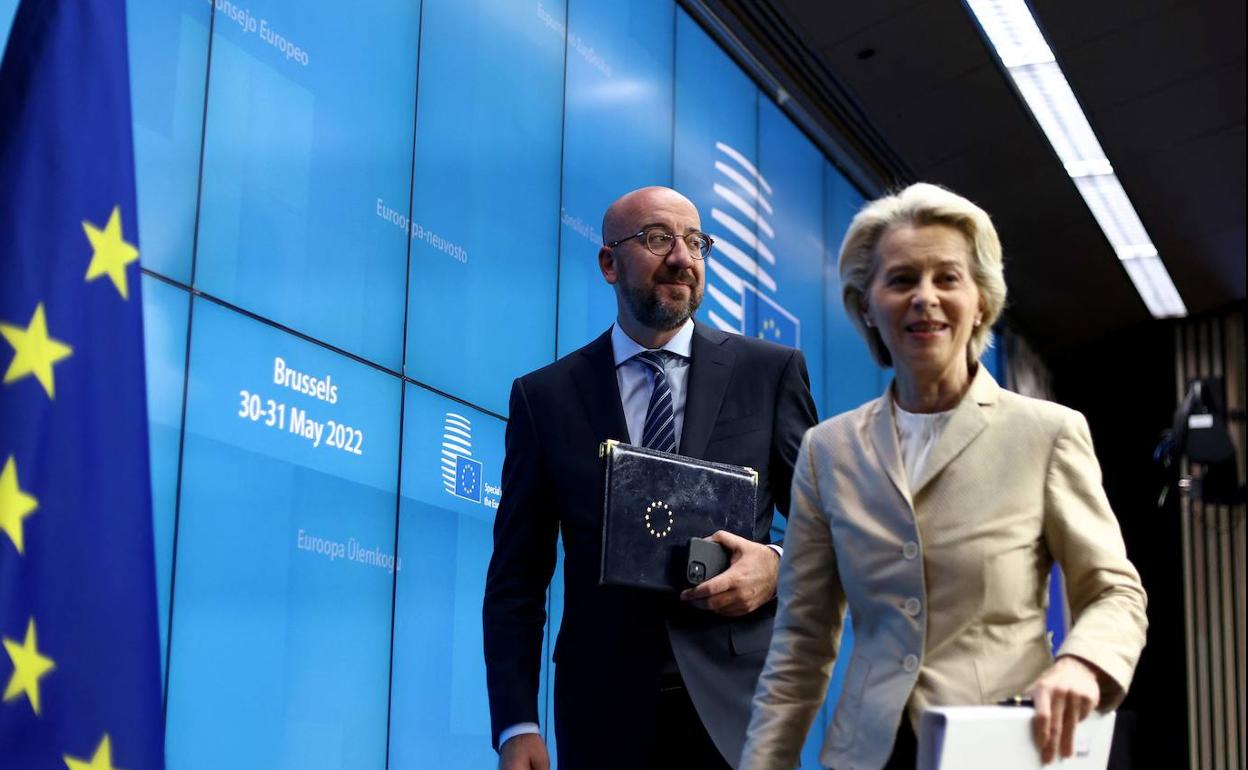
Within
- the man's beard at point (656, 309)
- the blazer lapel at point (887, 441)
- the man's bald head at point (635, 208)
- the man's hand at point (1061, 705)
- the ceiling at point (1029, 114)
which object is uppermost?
the ceiling at point (1029, 114)

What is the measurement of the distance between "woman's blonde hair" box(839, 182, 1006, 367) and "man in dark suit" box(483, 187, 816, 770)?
2.33 ft

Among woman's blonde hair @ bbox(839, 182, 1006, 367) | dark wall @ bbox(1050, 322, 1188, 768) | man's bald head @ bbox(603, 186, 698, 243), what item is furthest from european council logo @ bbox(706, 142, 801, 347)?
dark wall @ bbox(1050, 322, 1188, 768)

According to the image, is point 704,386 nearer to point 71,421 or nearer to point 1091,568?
point 1091,568

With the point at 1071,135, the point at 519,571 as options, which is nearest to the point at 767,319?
the point at 1071,135

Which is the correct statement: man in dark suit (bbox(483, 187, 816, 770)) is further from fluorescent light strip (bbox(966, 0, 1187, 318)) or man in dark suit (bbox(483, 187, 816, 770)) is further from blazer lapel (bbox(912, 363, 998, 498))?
fluorescent light strip (bbox(966, 0, 1187, 318))

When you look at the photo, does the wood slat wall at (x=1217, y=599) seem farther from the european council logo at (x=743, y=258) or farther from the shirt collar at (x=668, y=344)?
the shirt collar at (x=668, y=344)

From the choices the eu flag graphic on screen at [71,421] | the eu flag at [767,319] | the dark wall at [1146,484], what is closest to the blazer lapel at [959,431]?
the eu flag graphic on screen at [71,421]

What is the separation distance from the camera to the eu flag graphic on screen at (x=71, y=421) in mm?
3129

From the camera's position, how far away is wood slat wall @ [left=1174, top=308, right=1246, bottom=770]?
1338 centimetres

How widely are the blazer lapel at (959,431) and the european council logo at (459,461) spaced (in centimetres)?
336

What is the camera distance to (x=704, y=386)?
118 inches

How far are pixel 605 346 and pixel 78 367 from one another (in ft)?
3.77

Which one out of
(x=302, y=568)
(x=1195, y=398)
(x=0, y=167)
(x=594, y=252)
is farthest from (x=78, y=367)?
(x=1195, y=398)

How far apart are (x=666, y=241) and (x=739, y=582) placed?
804 mm
